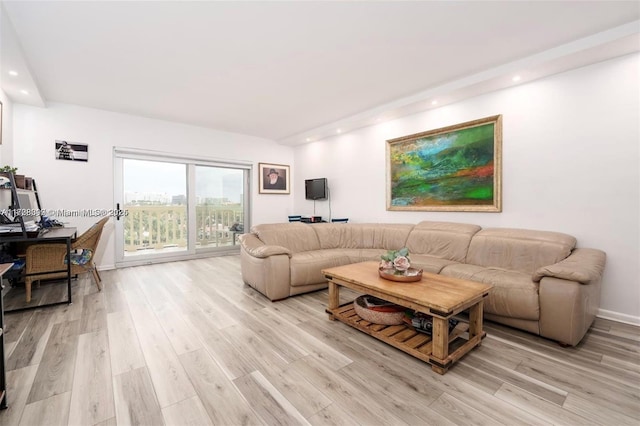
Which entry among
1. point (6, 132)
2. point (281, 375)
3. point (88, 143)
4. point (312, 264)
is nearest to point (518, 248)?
point (312, 264)

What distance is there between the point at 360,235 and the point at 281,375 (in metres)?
2.79

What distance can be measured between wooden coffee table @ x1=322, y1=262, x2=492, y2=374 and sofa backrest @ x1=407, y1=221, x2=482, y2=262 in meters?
1.02

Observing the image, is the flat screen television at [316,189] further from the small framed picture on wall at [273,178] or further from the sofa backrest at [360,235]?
the sofa backrest at [360,235]

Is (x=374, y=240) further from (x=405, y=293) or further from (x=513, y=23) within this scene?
(x=513, y=23)

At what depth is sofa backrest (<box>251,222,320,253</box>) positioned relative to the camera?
152 inches

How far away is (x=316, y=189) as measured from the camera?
558 cm

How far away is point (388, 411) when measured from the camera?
4.78 feet

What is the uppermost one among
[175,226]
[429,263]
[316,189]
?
[316,189]

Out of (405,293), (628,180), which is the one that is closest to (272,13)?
(405,293)

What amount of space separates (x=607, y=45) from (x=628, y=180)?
47.6 inches

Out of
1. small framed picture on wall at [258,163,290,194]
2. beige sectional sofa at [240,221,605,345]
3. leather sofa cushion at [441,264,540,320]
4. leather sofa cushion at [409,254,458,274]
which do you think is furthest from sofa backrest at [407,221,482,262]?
small framed picture on wall at [258,163,290,194]

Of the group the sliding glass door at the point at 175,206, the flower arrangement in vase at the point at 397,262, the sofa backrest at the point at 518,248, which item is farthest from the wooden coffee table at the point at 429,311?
the sliding glass door at the point at 175,206

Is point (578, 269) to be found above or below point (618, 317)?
above

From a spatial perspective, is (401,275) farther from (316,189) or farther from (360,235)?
(316,189)
